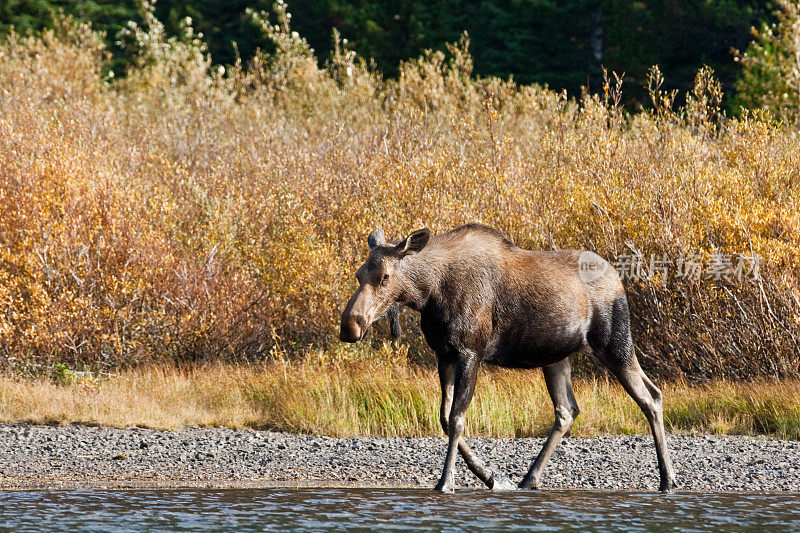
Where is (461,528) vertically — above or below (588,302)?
below

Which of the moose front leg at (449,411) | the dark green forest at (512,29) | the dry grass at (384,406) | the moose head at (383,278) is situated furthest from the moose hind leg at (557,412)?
the dark green forest at (512,29)

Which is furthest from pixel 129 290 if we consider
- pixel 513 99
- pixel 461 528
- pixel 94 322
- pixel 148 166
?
pixel 513 99

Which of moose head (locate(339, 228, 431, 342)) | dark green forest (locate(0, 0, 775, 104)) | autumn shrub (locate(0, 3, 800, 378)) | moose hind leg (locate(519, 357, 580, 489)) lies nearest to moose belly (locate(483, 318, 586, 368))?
moose hind leg (locate(519, 357, 580, 489))

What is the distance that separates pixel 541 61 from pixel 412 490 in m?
27.5

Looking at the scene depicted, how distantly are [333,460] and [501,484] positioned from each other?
1.99 m

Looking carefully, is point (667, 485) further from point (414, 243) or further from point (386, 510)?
point (414, 243)

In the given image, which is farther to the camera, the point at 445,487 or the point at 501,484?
the point at 501,484

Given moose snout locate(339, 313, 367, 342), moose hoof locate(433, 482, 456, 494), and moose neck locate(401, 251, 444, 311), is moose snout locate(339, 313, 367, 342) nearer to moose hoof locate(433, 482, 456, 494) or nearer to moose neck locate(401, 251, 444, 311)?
moose neck locate(401, 251, 444, 311)

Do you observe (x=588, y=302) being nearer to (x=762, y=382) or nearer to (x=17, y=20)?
(x=762, y=382)

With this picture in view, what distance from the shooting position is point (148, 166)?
20.0 meters

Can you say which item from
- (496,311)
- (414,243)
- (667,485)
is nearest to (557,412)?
(667,485)

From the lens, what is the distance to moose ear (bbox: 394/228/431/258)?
26.9 feet

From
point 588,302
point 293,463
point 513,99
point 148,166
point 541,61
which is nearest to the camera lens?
point 588,302

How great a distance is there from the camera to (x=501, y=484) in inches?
350
